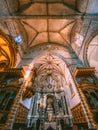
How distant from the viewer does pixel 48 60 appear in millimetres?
15680

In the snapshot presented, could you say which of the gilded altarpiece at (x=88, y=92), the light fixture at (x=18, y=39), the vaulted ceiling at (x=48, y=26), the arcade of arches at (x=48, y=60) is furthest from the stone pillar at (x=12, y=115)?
the light fixture at (x=18, y=39)

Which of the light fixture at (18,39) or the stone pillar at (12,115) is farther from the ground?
the light fixture at (18,39)

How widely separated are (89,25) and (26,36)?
7.35 m

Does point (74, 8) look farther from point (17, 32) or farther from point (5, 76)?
point (5, 76)

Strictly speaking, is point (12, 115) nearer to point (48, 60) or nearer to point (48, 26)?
point (48, 60)

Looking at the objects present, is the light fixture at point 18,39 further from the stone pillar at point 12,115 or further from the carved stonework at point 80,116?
the carved stonework at point 80,116

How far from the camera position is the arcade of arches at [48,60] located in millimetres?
8001

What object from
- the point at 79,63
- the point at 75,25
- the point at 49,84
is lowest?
the point at 79,63

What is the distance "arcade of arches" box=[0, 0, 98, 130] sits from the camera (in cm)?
800

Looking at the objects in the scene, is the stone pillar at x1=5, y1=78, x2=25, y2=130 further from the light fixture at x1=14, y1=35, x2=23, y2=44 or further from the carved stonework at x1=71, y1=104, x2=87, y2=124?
the light fixture at x1=14, y1=35, x2=23, y2=44

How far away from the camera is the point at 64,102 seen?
15297 mm

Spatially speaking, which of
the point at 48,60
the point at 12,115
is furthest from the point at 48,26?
the point at 12,115

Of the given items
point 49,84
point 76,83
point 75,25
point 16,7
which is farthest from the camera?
point 49,84

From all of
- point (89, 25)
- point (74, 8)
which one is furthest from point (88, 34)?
point (74, 8)
